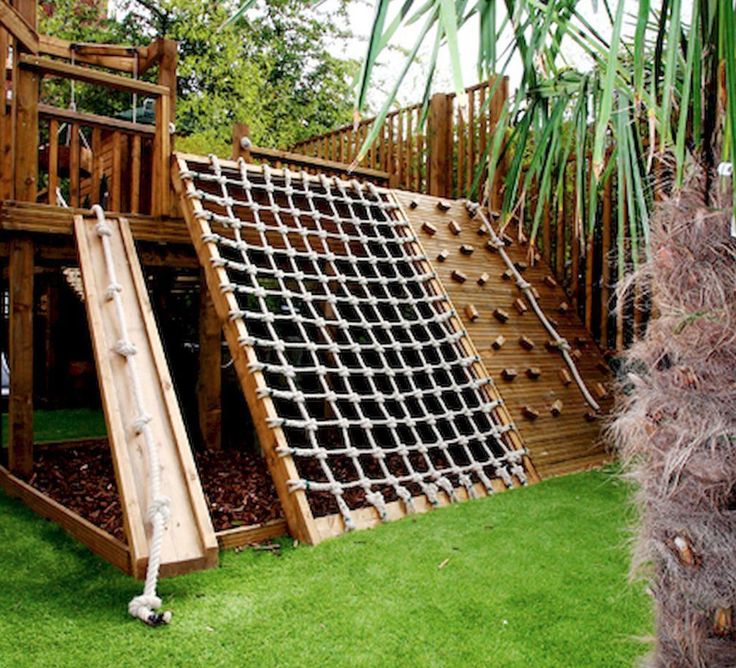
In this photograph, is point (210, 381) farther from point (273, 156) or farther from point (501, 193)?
point (501, 193)

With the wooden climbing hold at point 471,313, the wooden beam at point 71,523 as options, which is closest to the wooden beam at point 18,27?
the wooden beam at point 71,523

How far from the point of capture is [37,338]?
798 cm

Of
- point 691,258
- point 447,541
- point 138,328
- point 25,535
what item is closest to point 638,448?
point 691,258

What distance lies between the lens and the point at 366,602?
212 cm

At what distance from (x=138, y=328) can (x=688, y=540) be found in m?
2.53

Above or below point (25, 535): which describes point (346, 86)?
above

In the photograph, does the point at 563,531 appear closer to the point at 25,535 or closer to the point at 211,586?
the point at 211,586

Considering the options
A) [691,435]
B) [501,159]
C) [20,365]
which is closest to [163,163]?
[20,365]

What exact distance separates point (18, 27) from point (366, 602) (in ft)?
11.1

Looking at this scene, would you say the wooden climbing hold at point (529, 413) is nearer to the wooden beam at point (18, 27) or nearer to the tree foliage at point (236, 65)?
the wooden beam at point (18, 27)

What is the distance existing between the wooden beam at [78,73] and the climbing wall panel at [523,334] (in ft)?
6.17

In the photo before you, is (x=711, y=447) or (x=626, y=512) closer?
(x=711, y=447)

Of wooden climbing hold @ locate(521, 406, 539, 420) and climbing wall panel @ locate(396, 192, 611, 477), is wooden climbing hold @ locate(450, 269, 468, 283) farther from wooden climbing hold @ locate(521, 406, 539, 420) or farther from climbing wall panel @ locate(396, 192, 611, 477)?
wooden climbing hold @ locate(521, 406, 539, 420)

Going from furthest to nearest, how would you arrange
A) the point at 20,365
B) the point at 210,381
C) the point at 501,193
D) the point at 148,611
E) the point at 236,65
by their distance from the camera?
the point at 236,65 → the point at 501,193 → the point at 210,381 → the point at 20,365 → the point at 148,611
